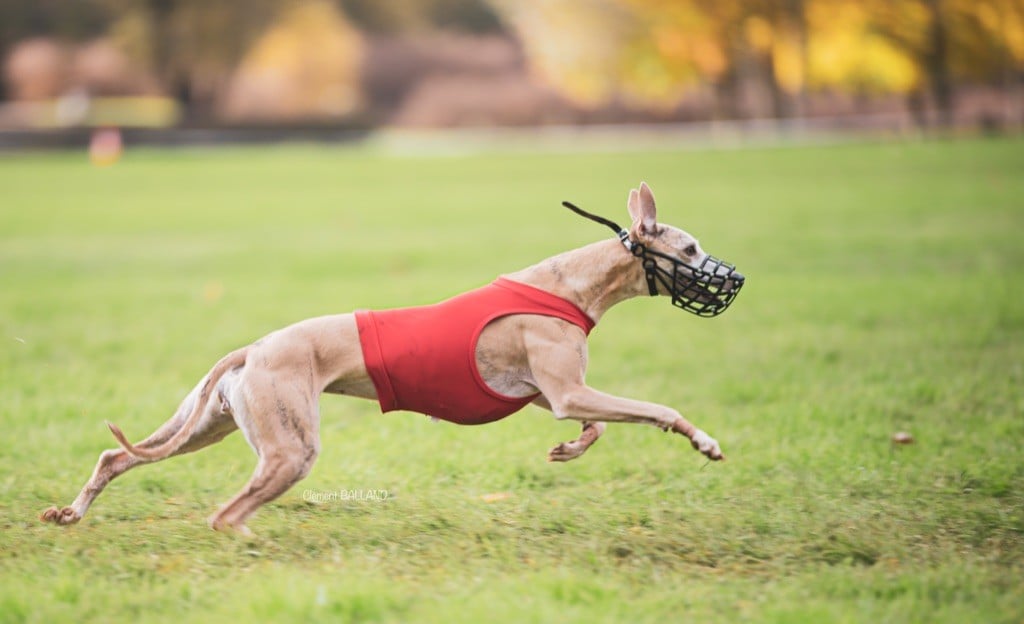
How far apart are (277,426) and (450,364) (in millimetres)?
857

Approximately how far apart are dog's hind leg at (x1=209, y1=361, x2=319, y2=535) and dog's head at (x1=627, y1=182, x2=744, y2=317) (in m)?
1.75

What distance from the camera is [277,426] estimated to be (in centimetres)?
541

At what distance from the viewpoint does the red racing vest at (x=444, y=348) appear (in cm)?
559

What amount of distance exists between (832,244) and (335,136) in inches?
1794

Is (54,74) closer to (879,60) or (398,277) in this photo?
(879,60)

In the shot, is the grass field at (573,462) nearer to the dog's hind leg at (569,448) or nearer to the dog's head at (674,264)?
the dog's hind leg at (569,448)

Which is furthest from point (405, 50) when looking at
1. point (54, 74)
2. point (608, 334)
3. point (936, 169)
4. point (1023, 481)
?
point (1023, 481)

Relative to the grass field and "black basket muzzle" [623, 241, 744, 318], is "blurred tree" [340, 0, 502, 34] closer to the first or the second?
the grass field

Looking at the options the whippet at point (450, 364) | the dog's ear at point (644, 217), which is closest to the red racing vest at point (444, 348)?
the whippet at point (450, 364)

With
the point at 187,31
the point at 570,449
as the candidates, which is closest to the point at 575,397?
the point at 570,449

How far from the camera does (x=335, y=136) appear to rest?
60.3 metres

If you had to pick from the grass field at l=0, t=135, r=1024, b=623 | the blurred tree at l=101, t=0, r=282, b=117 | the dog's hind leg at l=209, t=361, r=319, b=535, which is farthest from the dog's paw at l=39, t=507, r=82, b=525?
the blurred tree at l=101, t=0, r=282, b=117

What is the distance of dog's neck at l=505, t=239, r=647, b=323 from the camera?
5.86 meters

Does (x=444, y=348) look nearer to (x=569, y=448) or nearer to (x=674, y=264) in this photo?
(x=569, y=448)
